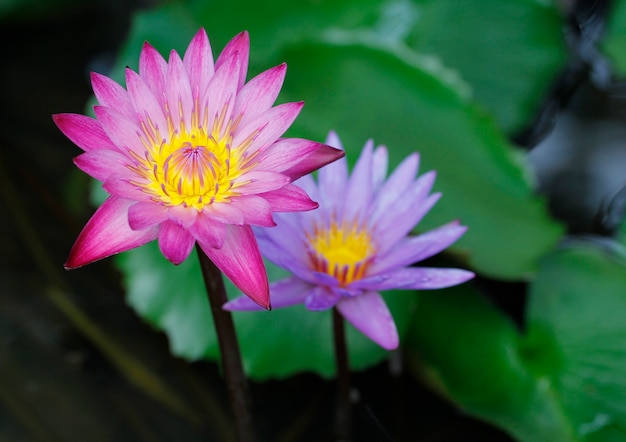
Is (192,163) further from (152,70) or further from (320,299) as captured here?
(320,299)

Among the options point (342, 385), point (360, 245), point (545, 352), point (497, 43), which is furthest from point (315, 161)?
point (497, 43)

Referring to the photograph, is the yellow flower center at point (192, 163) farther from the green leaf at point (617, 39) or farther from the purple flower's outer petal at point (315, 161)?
the green leaf at point (617, 39)

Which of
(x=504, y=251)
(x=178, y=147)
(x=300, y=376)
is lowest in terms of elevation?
(x=300, y=376)

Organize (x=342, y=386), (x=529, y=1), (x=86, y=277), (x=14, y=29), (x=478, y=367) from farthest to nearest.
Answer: (x=14, y=29)
(x=529, y=1)
(x=86, y=277)
(x=478, y=367)
(x=342, y=386)

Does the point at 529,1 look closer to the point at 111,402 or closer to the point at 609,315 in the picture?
the point at 609,315

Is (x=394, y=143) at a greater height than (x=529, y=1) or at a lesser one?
lesser

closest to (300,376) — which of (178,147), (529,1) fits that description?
(178,147)
